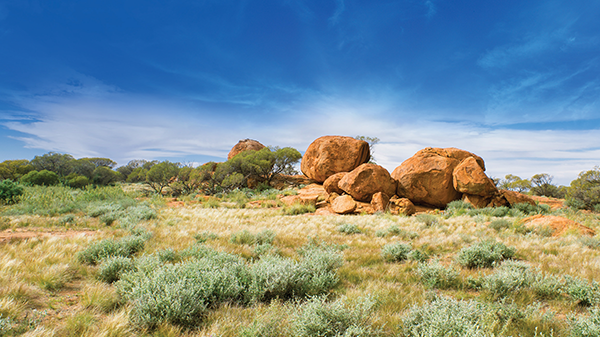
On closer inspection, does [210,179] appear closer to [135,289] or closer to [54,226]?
[54,226]

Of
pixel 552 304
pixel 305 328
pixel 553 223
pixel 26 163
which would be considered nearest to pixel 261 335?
pixel 305 328

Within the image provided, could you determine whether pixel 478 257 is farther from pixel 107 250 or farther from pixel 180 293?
pixel 107 250

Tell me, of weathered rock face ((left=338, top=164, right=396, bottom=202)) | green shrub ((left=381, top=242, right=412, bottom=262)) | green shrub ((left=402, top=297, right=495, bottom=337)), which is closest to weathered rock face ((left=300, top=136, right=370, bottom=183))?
weathered rock face ((left=338, top=164, right=396, bottom=202))

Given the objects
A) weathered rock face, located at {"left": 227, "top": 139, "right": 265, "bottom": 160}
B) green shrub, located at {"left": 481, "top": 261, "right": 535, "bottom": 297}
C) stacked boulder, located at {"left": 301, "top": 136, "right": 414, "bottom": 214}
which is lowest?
green shrub, located at {"left": 481, "top": 261, "right": 535, "bottom": 297}

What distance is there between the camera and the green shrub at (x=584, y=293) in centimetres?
355

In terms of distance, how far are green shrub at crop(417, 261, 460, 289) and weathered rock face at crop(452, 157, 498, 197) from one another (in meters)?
13.1

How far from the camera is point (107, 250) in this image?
5.15m

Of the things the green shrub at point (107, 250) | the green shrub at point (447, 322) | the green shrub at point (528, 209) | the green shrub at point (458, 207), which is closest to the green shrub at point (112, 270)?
the green shrub at point (107, 250)

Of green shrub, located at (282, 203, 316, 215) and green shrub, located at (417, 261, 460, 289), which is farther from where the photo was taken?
green shrub, located at (282, 203, 316, 215)

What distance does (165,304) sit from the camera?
2844 mm

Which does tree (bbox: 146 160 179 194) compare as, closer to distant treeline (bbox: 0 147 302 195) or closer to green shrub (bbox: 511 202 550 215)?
distant treeline (bbox: 0 147 302 195)

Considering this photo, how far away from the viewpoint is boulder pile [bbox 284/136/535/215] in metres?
15.5

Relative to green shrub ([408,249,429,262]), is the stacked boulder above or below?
above

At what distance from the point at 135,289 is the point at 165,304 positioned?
50 cm
